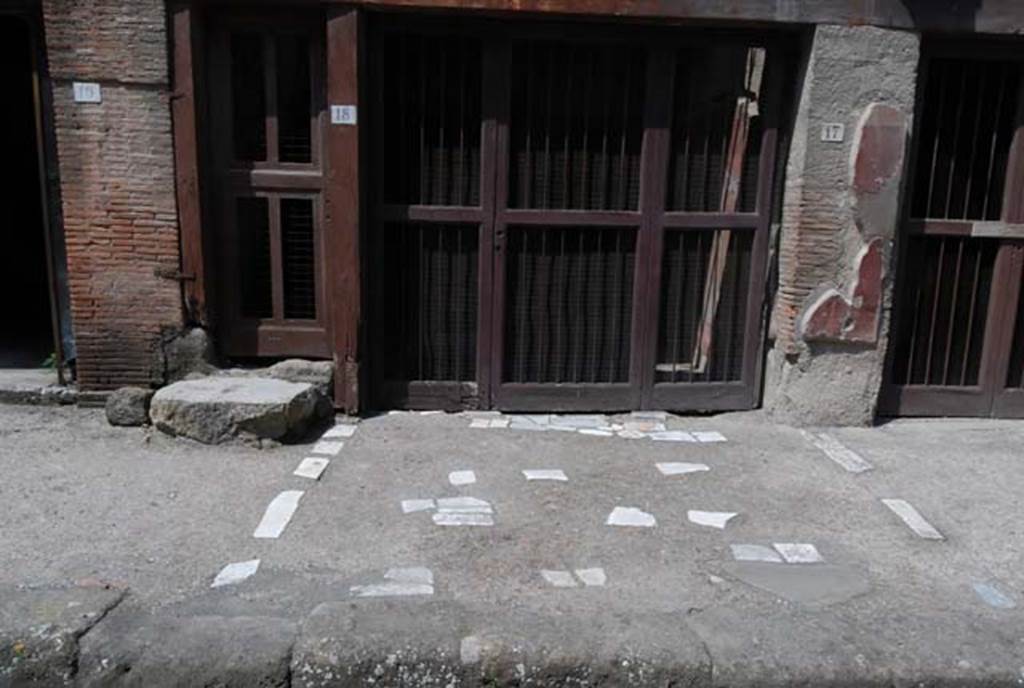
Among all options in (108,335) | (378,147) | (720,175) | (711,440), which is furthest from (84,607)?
(720,175)

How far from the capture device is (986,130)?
5.46m

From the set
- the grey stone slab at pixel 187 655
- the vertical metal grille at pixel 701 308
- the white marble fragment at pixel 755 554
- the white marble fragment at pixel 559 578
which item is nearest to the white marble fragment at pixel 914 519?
the white marble fragment at pixel 755 554

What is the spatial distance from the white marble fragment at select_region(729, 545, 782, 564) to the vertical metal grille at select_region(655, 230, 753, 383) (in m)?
2.01

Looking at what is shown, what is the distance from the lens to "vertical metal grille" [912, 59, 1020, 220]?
5.39m

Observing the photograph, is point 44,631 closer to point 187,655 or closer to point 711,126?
point 187,655

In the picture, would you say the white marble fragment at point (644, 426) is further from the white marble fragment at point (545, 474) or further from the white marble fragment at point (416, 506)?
the white marble fragment at point (416, 506)

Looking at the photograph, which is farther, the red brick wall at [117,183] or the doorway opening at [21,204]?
the doorway opening at [21,204]

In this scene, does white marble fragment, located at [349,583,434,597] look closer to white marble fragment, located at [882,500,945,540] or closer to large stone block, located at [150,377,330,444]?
large stone block, located at [150,377,330,444]

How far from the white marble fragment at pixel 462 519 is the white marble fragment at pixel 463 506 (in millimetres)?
33

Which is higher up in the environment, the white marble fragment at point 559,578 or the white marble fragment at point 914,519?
the white marble fragment at point 914,519

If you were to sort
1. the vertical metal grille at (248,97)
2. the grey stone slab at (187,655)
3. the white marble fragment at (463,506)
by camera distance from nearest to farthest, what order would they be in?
the grey stone slab at (187,655)
the white marble fragment at (463,506)
the vertical metal grille at (248,97)

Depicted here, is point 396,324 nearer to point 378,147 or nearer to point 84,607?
point 378,147

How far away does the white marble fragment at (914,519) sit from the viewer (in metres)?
4.04

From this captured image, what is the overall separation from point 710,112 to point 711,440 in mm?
2114
